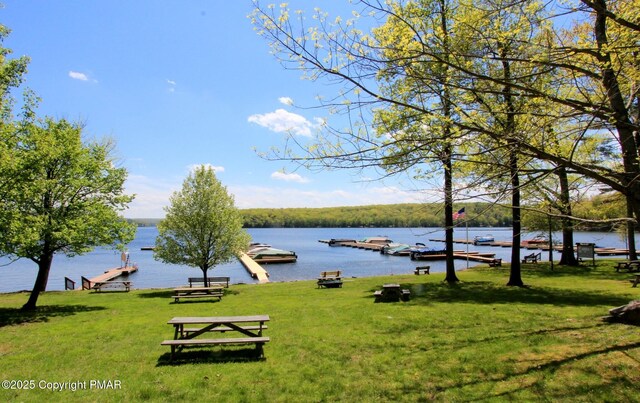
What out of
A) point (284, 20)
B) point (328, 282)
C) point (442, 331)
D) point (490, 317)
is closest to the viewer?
point (284, 20)

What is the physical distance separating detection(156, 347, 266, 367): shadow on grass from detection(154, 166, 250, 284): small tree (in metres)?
14.2

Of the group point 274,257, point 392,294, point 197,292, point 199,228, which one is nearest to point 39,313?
point 197,292

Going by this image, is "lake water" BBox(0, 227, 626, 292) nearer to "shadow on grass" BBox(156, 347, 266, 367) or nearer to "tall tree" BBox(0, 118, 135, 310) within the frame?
"tall tree" BBox(0, 118, 135, 310)

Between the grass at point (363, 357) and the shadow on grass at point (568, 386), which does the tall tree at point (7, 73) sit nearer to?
the grass at point (363, 357)

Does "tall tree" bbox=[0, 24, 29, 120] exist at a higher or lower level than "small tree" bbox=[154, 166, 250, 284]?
higher

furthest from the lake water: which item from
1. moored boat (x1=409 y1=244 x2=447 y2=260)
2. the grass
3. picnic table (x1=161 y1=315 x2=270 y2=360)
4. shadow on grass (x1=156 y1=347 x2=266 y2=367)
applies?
shadow on grass (x1=156 y1=347 x2=266 y2=367)

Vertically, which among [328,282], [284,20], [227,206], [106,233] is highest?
[284,20]

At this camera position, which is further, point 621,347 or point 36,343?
point 36,343

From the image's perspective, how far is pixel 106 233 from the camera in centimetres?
1442

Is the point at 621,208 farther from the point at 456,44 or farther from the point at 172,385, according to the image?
the point at 172,385

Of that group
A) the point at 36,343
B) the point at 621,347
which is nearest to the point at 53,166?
the point at 36,343

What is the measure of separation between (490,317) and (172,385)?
24.1 feet

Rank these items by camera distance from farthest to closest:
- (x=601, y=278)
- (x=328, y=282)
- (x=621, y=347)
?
(x=328, y=282) → (x=601, y=278) → (x=621, y=347)

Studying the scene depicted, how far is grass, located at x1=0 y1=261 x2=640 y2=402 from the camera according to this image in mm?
5543
